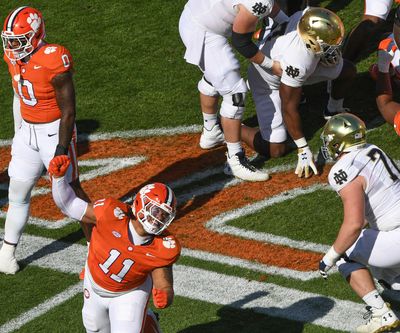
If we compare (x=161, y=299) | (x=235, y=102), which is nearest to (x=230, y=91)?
(x=235, y=102)

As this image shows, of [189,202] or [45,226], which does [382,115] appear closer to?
[189,202]

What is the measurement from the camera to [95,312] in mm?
6398

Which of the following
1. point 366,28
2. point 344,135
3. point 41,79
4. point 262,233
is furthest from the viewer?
point 366,28

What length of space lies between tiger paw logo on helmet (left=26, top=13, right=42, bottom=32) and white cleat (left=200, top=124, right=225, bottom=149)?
2.18m

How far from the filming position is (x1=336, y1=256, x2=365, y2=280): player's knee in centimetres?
671

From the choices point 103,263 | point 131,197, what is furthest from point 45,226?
point 103,263

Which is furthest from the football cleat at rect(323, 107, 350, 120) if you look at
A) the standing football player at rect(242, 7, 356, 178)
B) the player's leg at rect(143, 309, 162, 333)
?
the player's leg at rect(143, 309, 162, 333)

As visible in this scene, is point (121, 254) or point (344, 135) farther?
Answer: point (344, 135)

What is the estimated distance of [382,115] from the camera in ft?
30.8

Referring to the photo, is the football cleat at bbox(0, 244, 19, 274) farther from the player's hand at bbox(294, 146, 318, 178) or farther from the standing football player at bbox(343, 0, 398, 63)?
the standing football player at bbox(343, 0, 398, 63)

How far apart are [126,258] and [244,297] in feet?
4.32

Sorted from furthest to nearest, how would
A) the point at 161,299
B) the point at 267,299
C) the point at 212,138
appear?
the point at 212,138 → the point at 267,299 → the point at 161,299

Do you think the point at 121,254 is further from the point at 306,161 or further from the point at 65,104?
the point at 306,161

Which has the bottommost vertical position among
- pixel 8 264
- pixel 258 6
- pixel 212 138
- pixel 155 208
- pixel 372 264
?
pixel 8 264
